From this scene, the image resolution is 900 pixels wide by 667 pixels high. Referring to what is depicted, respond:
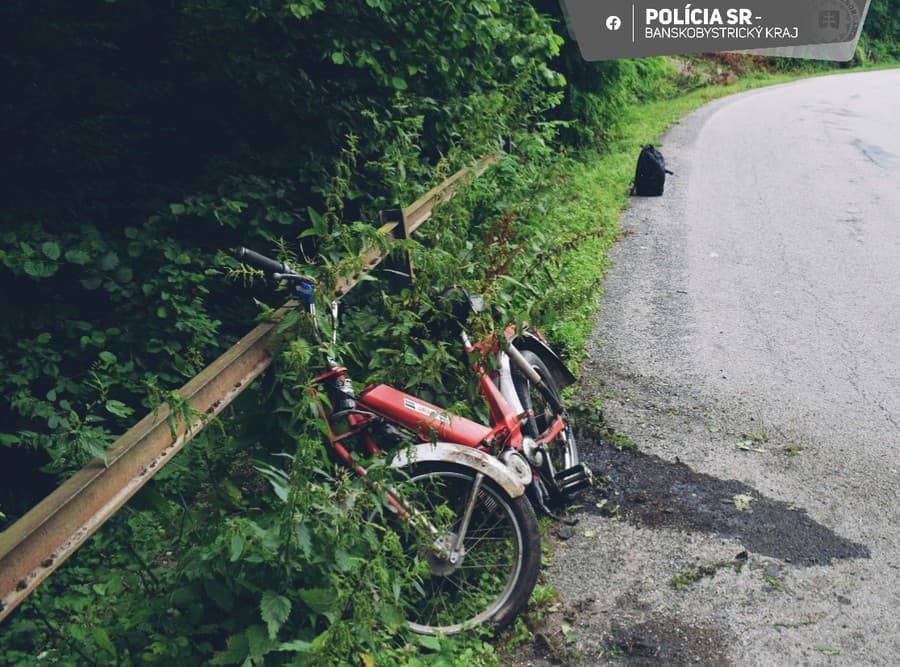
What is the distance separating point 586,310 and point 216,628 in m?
5.35

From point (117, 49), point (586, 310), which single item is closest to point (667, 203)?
point (586, 310)

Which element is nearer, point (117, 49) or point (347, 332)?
point (347, 332)

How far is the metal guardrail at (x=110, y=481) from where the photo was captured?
7.80 ft

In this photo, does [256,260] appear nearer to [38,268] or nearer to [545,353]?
[545,353]

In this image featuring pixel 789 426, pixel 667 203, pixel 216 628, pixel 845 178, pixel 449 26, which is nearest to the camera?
pixel 216 628

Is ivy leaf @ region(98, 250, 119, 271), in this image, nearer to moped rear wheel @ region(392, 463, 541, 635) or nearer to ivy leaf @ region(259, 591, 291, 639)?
moped rear wheel @ region(392, 463, 541, 635)

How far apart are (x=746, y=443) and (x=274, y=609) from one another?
3520 millimetres

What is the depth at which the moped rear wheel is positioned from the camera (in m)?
3.63

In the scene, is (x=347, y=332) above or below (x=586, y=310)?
above

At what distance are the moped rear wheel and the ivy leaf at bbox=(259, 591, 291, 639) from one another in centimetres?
71

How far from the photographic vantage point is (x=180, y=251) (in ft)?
19.6

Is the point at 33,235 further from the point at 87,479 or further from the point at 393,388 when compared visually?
the point at 87,479

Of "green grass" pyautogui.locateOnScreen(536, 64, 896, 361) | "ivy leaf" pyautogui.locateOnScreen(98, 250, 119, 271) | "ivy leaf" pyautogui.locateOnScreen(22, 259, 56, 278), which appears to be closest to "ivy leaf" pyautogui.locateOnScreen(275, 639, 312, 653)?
"ivy leaf" pyautogui.locateOnScreen(22, 259, 56, 278)

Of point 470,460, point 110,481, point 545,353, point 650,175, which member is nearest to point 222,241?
point 545,353
